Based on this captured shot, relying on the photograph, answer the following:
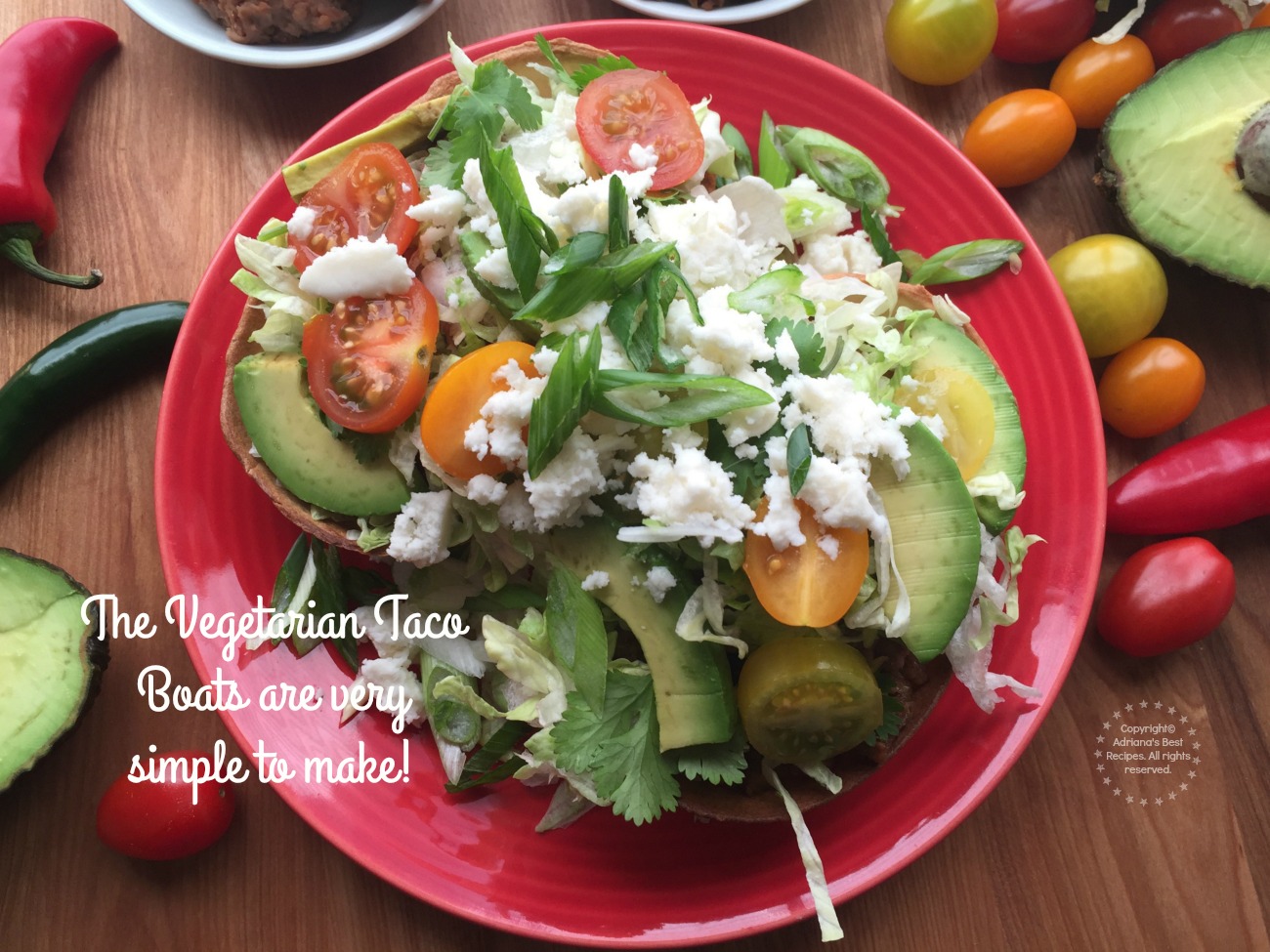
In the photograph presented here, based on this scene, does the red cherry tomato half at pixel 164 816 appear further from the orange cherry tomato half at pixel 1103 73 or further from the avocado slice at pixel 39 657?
the orange cherry tomato half at pixel 1103 73

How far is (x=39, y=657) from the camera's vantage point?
2537mm

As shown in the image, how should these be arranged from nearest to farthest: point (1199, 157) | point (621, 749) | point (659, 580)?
point (659, 580)
point (621, 749)
point (1199, 157)

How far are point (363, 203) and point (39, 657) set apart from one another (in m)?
1.63

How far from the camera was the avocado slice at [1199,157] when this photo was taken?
262cm

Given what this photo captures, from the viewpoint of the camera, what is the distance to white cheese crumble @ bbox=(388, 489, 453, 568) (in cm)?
210

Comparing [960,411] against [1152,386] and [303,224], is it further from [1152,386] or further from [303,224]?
[303,224]

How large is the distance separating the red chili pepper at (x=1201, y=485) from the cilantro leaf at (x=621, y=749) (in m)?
1.69

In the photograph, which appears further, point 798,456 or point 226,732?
point 226,732

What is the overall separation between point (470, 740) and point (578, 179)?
1517 mm

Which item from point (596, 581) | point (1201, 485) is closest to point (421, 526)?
point (596, 581)

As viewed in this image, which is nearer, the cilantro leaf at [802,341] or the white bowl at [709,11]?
the cilantro leaf at [802,341]

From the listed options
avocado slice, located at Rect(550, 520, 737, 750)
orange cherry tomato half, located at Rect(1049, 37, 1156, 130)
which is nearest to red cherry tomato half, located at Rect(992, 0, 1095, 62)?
orange cherry tomato half, located at Rect(1049, 37, 1156, 130)

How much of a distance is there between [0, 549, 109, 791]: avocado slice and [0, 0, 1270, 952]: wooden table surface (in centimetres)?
14

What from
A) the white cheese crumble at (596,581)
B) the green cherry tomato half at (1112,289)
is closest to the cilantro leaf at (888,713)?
the white cheese crumble at (596,581)
